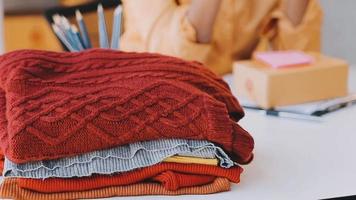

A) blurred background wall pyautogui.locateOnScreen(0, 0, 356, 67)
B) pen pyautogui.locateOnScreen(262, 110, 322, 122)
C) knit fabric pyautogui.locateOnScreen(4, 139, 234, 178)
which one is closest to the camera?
knit fabric pyautogui.locateOnScreen(4, 139, 234, 178)

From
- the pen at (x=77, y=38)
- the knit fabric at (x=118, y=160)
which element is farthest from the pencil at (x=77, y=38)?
the knit fabric at (x=118, y=160)

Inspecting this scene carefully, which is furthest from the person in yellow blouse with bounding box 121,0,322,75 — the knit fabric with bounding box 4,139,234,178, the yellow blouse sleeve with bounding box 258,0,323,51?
the knit fabric with bounding box 4,139,234,178

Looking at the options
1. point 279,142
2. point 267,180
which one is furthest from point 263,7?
point 267,180

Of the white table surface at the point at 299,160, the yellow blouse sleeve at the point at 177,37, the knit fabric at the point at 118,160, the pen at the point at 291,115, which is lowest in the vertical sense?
the white table surface at the point at 299,160

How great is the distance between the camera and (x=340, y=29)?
67.8 inches

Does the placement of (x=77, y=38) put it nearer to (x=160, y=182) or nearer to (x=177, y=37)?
(x=177, y=37)

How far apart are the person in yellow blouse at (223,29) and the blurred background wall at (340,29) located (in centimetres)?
41

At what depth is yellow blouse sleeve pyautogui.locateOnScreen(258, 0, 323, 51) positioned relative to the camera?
4.17 ft

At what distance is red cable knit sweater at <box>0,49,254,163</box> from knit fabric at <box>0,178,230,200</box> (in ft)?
0.12

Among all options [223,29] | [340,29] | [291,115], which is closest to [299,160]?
[291,115]

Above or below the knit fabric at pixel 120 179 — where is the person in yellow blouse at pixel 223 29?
above

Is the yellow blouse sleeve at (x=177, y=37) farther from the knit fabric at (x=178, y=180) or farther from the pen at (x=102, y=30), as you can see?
the knit fabric at (x=178, y=180)

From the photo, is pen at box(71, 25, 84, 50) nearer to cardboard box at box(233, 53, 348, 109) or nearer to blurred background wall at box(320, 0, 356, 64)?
cardboard box at box(233, 53, 348, 109)

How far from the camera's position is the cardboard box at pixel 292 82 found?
1.00m
